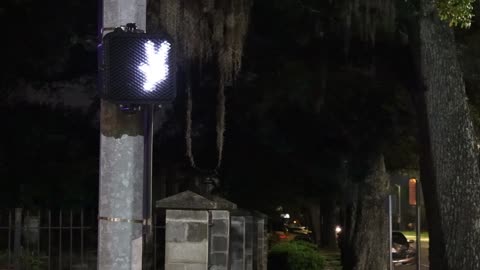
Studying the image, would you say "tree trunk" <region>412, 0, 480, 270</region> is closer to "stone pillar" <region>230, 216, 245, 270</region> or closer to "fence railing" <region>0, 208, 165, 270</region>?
"stone pillar" <region>230, 216, 245, 270</region>

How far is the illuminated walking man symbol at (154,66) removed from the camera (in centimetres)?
449

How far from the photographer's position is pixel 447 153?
41.2ft

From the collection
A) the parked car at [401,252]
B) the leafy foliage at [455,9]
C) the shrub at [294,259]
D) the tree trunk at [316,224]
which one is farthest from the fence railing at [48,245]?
the tree trunk at [316,224]

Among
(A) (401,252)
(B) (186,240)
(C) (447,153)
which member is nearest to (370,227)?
(C) (447,153)

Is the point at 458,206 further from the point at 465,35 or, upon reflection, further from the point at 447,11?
the point at 465,35

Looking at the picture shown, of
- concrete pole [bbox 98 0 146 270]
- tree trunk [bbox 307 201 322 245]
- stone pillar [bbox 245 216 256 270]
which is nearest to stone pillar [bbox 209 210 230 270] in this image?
stone pillar [bbox 245 216 256 270]

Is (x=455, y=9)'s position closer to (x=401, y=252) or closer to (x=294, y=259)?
(x=294, y=259)

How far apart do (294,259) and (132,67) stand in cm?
1224

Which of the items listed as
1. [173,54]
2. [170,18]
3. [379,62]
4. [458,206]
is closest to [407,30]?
[379,62]

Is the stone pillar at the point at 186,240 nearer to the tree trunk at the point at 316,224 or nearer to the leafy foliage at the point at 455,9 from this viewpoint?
the leafy foliage at the point at 455,9

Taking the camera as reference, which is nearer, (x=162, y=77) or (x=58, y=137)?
(x=162, y=77)

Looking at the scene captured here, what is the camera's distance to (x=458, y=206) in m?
12.4

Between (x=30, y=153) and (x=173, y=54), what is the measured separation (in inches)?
566

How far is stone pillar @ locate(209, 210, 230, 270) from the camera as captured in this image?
9.45m
